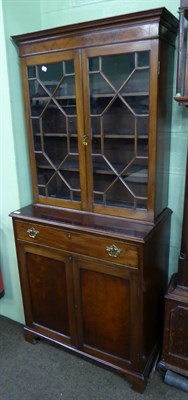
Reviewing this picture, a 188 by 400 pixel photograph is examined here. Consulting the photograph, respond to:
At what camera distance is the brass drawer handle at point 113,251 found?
61.2 inches

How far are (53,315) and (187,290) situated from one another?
86cm

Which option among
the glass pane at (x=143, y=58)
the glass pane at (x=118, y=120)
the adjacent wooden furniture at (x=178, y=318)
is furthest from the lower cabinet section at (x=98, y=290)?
the glass pane at (x=143, y=58)

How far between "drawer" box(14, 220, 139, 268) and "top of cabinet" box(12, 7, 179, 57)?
97 cm

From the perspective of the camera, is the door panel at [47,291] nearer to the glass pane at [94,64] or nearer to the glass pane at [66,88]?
the glass pane at [66,88]

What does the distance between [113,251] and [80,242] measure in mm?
204

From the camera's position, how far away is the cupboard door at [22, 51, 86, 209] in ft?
5.49

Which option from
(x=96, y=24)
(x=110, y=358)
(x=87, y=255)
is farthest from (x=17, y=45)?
(x=110, y=358)

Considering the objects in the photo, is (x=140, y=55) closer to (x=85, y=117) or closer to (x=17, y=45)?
(x=85, y=117)

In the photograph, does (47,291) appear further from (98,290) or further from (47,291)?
(98,290)

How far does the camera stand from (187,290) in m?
1.65

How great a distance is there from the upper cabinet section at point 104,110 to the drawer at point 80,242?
199 mm

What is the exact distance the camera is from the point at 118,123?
1.64 metres

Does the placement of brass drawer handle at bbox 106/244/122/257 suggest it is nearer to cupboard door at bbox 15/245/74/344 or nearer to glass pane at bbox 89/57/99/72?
cupboard door at bbox 15/245/74/344

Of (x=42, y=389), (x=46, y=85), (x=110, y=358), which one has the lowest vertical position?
(x=42, y=389)
